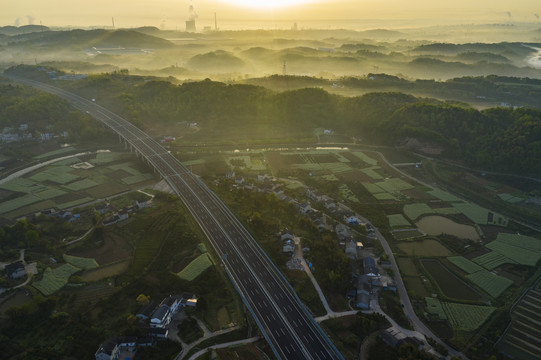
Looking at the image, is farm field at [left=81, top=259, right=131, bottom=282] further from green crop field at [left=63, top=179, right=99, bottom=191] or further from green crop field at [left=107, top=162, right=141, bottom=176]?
green crop field at [left=107, top=162, right=141, bottom=176]

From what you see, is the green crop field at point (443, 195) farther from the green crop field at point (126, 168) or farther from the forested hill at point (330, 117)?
the green crop field at point (126, 168)

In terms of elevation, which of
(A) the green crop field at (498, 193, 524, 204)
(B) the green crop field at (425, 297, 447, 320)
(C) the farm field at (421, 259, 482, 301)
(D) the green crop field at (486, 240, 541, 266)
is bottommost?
(B) the green crop field at (425, 297, 447, 320)

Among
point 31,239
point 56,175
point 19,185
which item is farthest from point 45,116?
point 31,239

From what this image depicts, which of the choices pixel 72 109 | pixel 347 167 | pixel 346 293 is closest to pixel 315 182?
pixel 347 167

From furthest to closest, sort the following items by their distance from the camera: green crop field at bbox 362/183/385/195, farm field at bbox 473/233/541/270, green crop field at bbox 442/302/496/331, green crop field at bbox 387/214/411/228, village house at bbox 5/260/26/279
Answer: green crop field at bbox 362/183/385/195, green crop field at bbox 387/214/411/228, farm field at bbox 473/233/541/270, village house at bbox 5/260/26/279, green crop field at bbox 442/302/496/331

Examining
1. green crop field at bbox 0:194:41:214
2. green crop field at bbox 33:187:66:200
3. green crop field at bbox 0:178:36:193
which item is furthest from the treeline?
green crop field at bbox 0:194:41:214

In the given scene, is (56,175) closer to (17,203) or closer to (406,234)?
(17,203)
